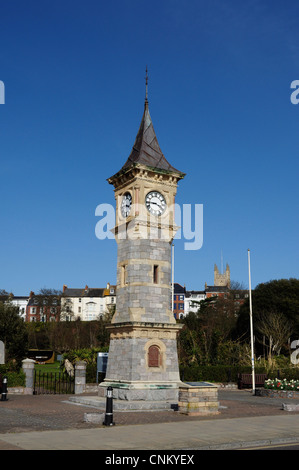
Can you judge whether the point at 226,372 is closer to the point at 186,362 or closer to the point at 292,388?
the point at 186,362

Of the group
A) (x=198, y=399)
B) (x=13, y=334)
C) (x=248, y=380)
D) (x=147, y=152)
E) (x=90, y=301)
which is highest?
(x=147, y=152)

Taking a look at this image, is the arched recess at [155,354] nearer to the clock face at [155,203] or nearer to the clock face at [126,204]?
the clock face at [155,203]

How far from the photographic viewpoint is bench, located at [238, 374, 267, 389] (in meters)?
31.5

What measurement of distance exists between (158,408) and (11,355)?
15855mm

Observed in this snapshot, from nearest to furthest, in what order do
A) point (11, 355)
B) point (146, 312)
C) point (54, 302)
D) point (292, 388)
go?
point (146, 312) < point (292, 388) < point (11, 355) < point (54, 302)

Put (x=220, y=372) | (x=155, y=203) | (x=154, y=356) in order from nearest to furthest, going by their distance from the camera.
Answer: (x=154, y=356) < (x=155, y=203) < (x=220, y=372)

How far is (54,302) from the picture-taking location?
94.0 metres

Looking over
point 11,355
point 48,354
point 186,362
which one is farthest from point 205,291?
point 11,355

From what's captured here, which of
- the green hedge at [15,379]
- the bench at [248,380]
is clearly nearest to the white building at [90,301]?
the bench at [248,380]

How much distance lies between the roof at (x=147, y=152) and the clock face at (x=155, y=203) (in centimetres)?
125

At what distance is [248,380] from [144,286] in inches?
562

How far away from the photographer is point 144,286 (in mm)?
21859

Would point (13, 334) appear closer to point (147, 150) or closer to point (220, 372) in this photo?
point (220, 372)

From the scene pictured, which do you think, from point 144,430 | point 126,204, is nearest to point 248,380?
point 126,204
